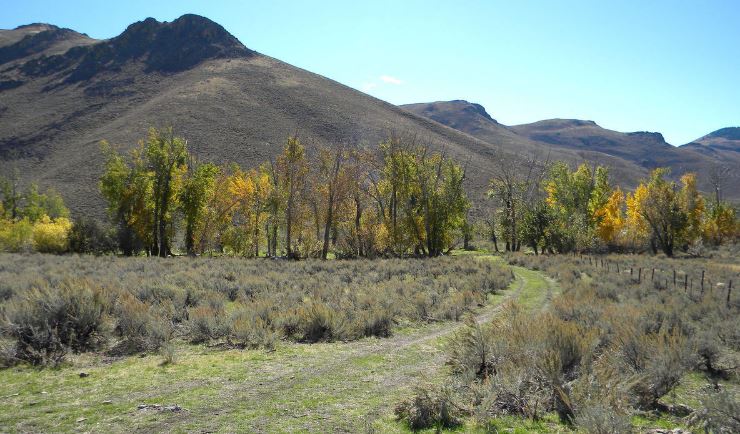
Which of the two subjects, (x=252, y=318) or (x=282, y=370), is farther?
(x=252, y=318)

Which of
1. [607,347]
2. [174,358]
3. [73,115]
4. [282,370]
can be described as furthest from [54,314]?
[73,115]

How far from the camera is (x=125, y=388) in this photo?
7.57m

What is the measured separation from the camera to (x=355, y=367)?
9.32 m

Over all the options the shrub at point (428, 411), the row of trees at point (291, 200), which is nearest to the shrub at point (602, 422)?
the shrub at point (428, 411)

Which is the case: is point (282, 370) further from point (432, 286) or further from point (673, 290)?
point (673, 290)

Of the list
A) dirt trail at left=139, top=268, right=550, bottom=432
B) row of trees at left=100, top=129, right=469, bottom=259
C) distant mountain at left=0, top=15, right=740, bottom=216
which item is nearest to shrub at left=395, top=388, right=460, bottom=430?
dirt trail at left=139, top=268, right=550, bottom=432

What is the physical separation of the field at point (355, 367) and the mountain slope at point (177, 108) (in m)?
46.0

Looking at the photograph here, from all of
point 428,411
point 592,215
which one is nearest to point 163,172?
point 428,411

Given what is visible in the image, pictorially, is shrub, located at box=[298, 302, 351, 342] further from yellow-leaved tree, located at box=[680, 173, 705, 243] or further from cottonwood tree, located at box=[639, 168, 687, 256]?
yellow-leaved tree, located at box=[680, 173, 705, 243]

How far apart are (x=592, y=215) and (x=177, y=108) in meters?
78.4

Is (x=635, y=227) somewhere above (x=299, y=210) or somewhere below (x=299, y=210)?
below

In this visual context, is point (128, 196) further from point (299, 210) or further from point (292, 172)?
point (299, 210)

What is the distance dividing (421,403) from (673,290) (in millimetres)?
18854

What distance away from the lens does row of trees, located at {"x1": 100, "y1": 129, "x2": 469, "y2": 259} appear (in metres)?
39.5
